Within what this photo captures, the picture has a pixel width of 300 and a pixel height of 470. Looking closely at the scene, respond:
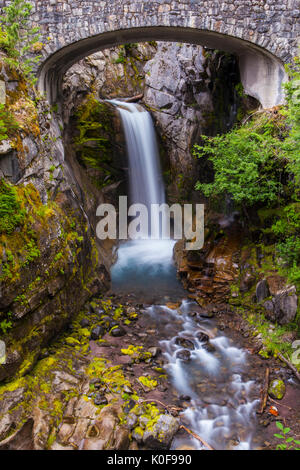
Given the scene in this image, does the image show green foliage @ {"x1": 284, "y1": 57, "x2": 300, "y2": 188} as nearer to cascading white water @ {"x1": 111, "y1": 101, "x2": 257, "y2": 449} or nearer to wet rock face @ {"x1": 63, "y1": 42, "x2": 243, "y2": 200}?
cascading white water @ {"x1": 111, "y1": 101, "x2": 257, "y2": 449}

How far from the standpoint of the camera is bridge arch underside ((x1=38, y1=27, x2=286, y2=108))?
340 inches

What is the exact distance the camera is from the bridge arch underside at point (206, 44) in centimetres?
864

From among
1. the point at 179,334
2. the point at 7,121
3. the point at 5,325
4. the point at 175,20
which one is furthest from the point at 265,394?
the point at 175,20

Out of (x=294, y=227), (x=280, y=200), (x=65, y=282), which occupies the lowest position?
(x=65, y=282)

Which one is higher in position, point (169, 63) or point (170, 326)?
point (169, 63)

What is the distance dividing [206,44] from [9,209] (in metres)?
8.20

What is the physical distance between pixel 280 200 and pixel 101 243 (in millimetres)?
5904

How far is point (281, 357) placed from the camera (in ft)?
20.4

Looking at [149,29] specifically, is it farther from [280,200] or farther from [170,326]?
[170,326]

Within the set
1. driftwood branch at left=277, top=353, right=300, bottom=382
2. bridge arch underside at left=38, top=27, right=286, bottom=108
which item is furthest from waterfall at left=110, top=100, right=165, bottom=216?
driftwood branch at left=277, top=353, right=300, bottom=382

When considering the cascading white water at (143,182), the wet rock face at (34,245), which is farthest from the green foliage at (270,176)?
the cascading white water at (143,182)

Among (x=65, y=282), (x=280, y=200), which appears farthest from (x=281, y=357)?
(x=65, y=282)

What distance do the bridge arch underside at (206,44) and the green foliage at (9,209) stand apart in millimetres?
5152

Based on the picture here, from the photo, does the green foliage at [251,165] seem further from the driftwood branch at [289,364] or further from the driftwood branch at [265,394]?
the driftwood branch at [265,394]
